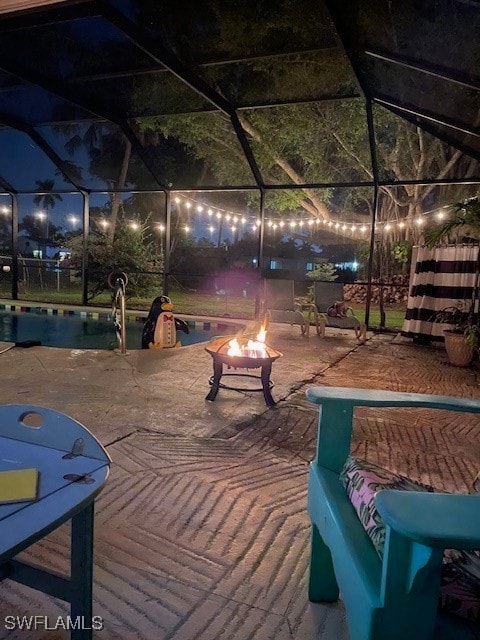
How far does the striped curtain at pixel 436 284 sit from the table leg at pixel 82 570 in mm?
6403

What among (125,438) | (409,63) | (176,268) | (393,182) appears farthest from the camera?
(176,268)

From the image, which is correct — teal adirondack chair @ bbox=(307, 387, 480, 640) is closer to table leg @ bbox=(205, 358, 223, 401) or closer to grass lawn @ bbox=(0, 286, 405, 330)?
table leg @ bbox=(205, 358, 223, 401)

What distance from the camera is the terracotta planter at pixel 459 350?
5.41 metres

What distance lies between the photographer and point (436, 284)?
22.8 feet

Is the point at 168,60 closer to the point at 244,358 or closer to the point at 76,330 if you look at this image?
the point at 244,358

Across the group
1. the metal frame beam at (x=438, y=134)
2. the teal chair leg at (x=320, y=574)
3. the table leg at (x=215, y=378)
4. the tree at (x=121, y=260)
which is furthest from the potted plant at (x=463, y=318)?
the tree at (x=121, y=260)

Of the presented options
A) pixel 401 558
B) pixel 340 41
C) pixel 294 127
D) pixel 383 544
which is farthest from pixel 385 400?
pixel 294 127

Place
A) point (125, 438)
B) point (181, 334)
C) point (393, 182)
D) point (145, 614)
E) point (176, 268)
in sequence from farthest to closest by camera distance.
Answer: point (176, 268)
point (181, 334)
point (393, 182)
point (125, 438)
point (145, 614)

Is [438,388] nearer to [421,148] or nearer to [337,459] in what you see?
[337,459]

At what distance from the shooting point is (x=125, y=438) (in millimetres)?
2797

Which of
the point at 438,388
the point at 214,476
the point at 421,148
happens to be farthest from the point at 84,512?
the point at 421,148

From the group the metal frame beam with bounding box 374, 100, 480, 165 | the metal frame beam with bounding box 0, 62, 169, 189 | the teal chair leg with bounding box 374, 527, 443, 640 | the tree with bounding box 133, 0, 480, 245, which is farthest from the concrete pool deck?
the tree with bounding box 133, 0, 480, 245

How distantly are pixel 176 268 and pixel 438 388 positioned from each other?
1227cm

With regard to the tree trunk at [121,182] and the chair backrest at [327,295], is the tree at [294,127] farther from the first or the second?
the tree trunk at [121,182]
